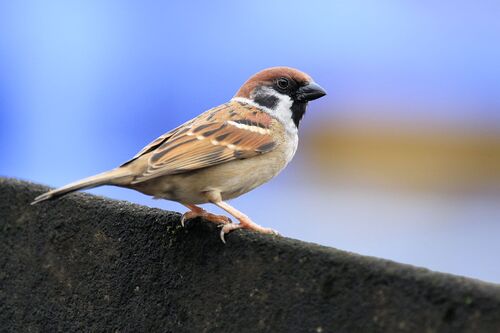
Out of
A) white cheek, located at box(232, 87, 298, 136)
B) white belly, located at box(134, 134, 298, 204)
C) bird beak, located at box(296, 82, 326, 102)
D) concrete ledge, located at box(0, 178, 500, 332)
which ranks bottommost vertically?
concrete ledge, located at box(0, 178, 500, 332)

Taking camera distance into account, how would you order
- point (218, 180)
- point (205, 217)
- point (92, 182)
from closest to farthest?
point (92, 182)
point (205, 217)
point (218, 180)

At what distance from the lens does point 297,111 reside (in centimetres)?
384

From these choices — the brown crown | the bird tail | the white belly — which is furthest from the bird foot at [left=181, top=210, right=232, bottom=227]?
the brown crown

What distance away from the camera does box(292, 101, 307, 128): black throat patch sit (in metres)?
3.83

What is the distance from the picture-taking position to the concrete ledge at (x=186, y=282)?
2102 mm

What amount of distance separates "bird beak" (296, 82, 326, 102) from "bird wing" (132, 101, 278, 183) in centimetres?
20

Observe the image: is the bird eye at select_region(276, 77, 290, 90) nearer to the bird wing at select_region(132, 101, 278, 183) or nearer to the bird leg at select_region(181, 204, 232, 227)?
the bird wing at select_region(132, 101, 278, 183)

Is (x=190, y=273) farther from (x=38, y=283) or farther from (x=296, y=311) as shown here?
(x=38, y=283)

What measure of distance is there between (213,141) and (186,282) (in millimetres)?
882

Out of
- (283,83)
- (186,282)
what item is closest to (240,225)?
(186,282)

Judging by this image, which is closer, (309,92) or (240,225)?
(240,225)

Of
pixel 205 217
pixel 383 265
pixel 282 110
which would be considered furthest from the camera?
pixel 282 110

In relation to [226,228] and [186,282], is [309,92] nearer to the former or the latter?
[226,228]

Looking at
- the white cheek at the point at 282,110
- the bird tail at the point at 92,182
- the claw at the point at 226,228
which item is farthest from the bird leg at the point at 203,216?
the white cheek at the point at 282,110
